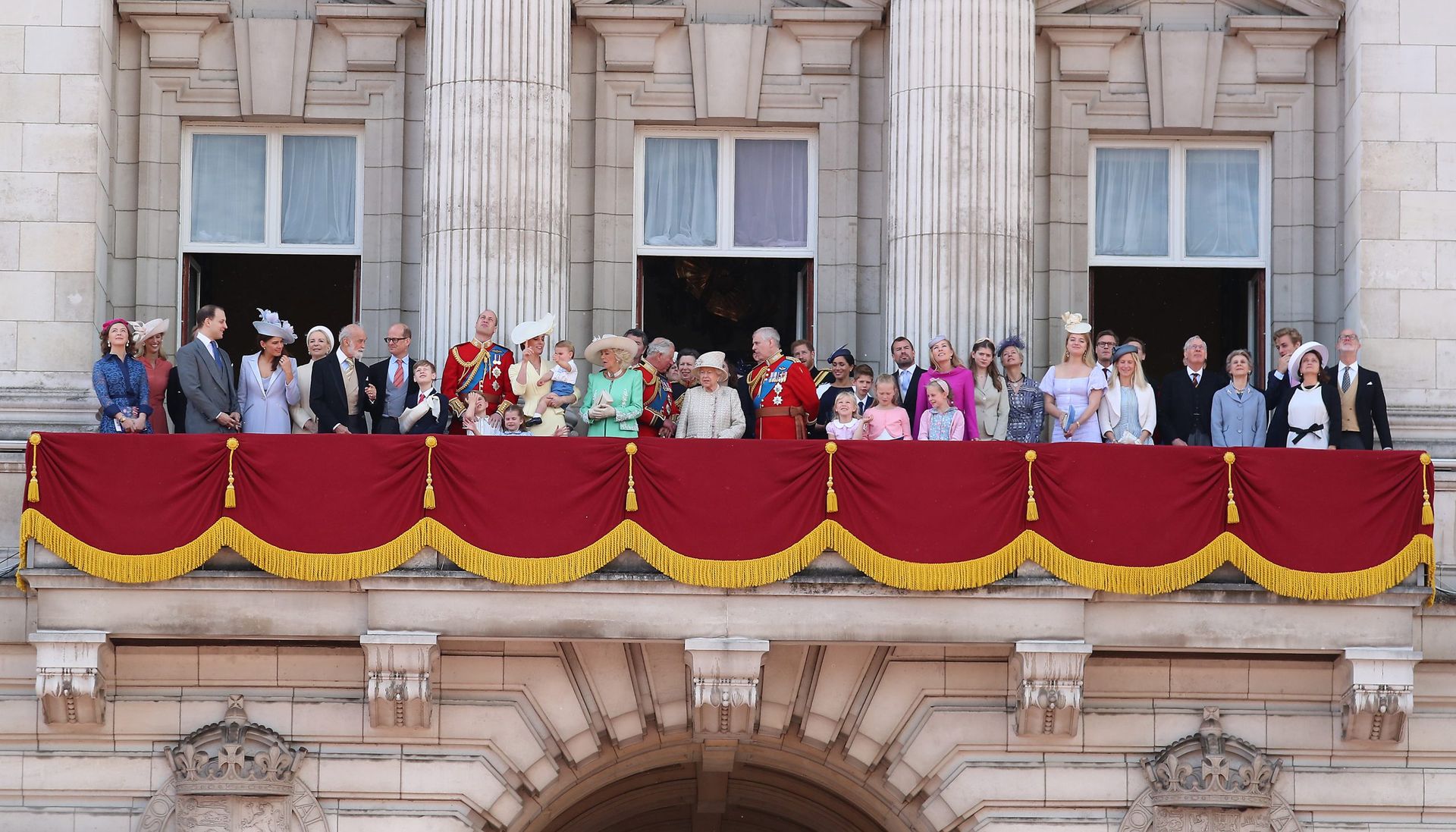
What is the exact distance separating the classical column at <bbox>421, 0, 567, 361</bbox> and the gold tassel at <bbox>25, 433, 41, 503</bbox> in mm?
4580

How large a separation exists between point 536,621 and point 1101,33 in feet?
33.5

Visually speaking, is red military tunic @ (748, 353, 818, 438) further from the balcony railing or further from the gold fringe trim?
the gold fringe trim

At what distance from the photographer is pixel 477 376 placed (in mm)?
26688

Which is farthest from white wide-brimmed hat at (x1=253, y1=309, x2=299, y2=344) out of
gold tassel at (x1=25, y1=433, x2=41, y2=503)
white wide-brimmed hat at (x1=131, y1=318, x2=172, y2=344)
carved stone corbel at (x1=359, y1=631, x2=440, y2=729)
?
carved stone corbel at (x1=359, y1=631, x2=440, y2=729)

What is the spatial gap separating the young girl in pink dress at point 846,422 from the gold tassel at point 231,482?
595 centimetres

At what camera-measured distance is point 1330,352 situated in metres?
29.4

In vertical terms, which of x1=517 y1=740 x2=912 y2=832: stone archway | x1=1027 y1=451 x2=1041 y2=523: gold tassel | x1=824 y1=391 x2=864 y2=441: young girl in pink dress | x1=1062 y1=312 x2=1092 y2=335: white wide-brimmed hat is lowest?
x1=517 y1=740 x2=912 y2=832: stone archway

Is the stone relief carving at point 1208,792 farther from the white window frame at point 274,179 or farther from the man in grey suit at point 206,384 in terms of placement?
→ the white window frame at point 274,179

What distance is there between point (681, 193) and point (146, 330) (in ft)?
22.4

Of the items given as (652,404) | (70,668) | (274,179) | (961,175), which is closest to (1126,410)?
(961,175)

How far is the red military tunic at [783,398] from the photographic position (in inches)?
1049

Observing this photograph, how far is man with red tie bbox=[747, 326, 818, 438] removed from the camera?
26641mm

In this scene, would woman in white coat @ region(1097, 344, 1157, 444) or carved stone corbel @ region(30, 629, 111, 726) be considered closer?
carved stone corbel @ region(30, 629, 111, 726)

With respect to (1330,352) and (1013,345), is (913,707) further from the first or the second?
(1330,352)
